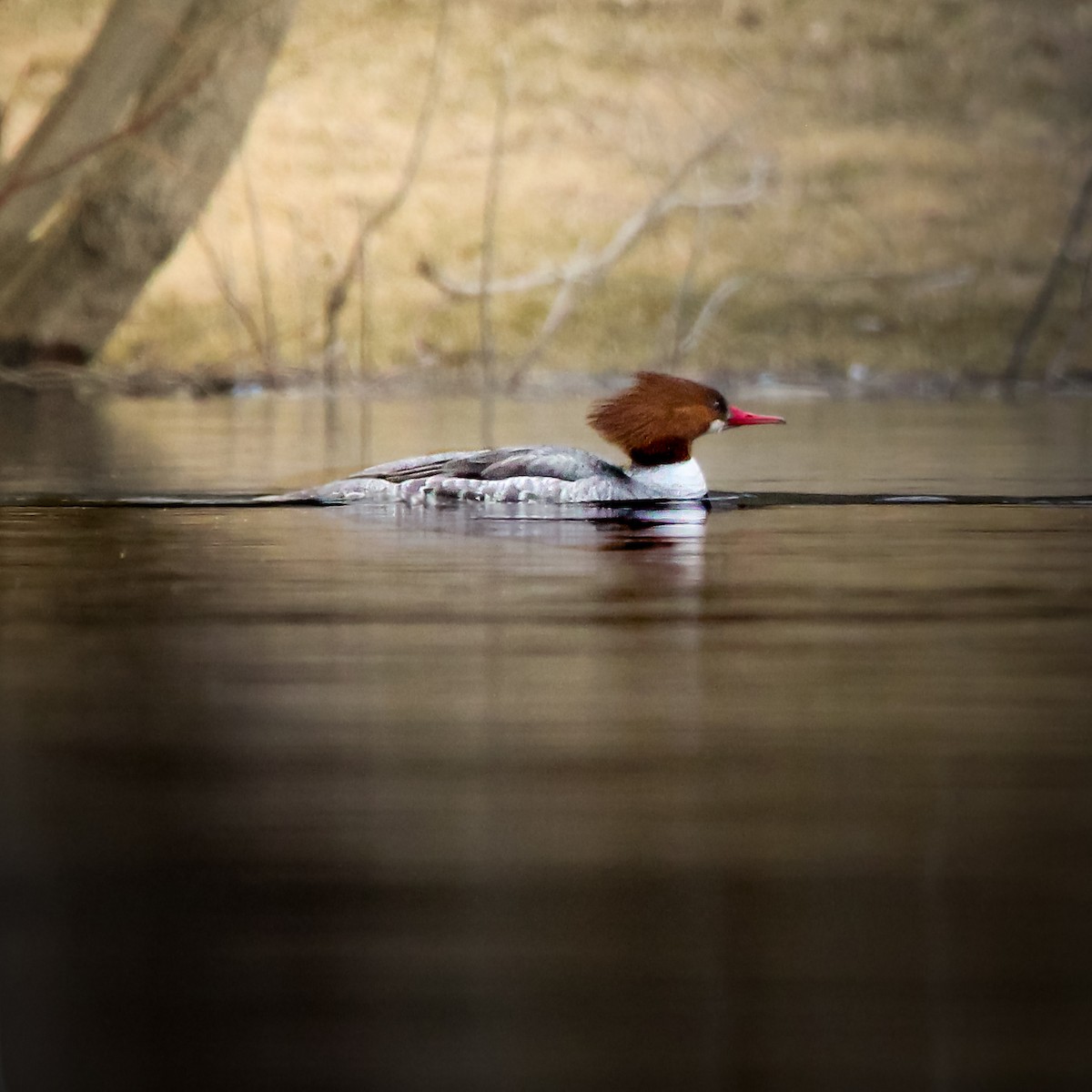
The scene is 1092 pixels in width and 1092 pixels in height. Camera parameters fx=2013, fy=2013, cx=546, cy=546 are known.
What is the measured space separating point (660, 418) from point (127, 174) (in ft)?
21.1

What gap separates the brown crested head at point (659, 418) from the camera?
4.40 meters

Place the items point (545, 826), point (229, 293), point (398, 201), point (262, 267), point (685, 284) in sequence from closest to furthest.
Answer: point (545, 826), point (229, 293), point (398, 201), point (262, 267), point (685, 284)

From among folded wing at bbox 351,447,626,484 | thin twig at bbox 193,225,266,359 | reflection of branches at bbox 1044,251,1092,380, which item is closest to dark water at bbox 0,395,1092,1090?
folded wing at bbox 351,447,626,484

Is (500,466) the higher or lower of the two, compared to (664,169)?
lower

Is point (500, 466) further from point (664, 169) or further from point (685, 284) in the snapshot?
point (664, 169)

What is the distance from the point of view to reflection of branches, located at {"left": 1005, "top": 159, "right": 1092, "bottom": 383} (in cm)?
1028

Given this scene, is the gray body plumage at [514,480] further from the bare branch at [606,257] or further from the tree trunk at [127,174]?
the bare branch at [606,257]

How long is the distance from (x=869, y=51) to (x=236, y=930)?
33.6ft

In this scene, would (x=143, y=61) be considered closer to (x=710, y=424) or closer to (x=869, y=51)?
(x=869, y=51)

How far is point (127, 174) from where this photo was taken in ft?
33.3

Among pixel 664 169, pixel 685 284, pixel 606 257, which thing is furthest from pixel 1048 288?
pixel 606 257

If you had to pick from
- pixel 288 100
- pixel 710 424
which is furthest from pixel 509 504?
pixel 288 100

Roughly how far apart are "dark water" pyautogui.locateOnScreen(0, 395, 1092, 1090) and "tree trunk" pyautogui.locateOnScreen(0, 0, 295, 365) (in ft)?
22.4

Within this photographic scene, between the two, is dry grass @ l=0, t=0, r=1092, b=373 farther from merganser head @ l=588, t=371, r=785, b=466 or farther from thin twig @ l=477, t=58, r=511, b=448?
merganser head @ l=588, t=371, r=785, b=466
